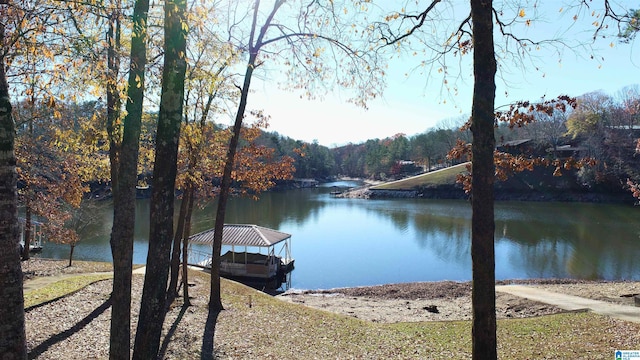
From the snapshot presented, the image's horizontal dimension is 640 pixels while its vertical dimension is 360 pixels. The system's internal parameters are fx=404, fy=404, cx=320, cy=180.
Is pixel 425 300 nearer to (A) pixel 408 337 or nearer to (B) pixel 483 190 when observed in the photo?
(A) pixel 408 337

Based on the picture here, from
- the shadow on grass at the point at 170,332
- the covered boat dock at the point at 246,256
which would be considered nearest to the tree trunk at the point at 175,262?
the shadow on grass at the point at 170,332

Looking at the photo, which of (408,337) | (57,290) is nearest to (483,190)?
(408,337)

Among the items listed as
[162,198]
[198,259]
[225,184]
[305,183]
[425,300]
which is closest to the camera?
[162,198]

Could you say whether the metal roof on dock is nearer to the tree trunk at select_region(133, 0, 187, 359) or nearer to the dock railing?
the dock railing

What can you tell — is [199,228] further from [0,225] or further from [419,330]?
[0,225]

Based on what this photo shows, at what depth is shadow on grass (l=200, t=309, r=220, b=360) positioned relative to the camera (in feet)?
25.6

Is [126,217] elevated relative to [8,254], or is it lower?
elevated

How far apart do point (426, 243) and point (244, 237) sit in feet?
52.6

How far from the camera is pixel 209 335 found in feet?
29.8

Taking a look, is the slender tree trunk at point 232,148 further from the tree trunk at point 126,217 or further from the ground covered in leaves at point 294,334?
the tree trunk at point 126,217

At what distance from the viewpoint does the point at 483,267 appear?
4.19 metres

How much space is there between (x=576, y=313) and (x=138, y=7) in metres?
12.9

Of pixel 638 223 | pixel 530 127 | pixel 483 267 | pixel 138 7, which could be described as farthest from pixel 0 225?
pixel 530 127

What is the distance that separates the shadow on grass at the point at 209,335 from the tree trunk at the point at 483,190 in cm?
542
